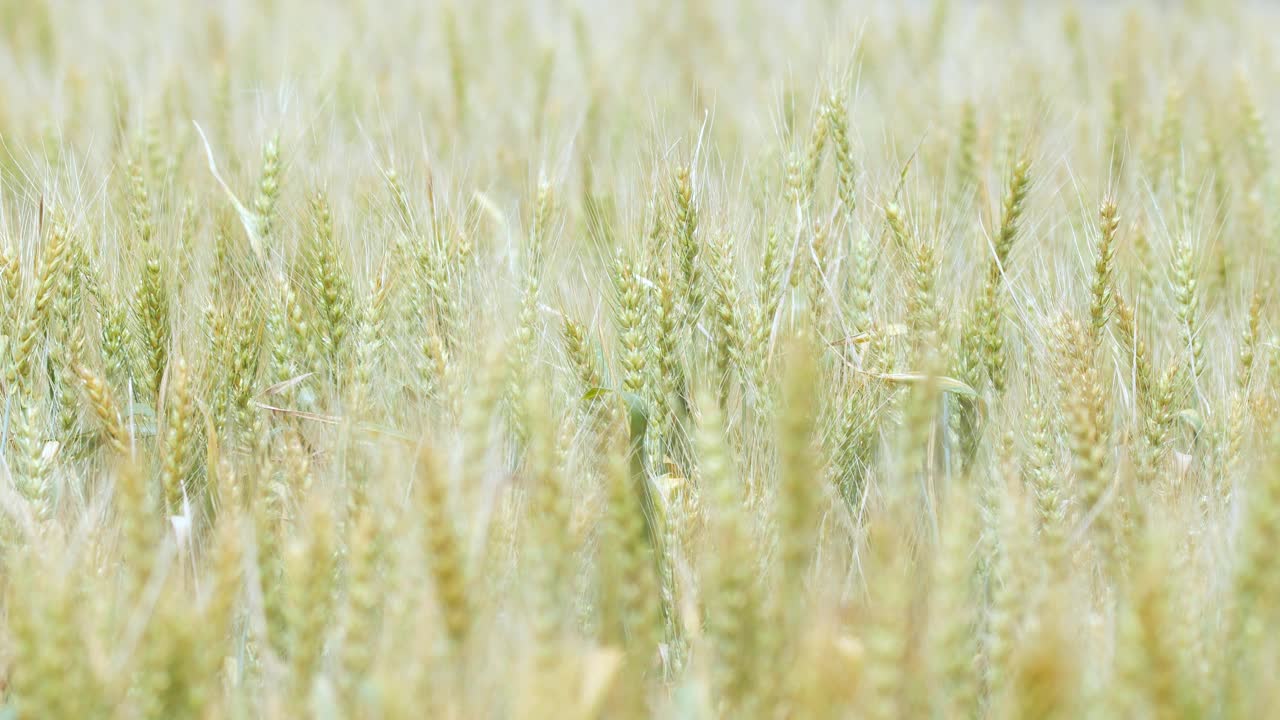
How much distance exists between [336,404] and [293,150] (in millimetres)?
607

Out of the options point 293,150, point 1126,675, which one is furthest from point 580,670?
point 293,150

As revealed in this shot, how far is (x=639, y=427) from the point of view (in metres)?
1.37

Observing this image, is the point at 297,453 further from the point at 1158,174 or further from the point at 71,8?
the point at 71,8

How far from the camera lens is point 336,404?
53.6 inches

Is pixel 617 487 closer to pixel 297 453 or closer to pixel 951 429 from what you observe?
pixel 297 453

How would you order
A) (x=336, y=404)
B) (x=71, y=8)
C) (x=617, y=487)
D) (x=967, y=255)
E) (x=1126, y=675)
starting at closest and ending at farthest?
(x=1126, y=675) < (x=617, y=487) < (x=336, y=404) < (x=967, y=255) < (x=71, y=8)

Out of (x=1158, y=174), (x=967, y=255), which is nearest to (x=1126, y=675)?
(x=967, y=255)

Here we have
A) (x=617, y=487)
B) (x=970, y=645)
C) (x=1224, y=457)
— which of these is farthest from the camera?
(x=1224, y=457)

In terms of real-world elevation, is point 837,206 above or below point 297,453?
above

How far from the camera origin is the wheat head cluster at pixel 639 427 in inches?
33.6

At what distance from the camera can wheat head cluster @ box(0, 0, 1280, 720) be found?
2.80ft

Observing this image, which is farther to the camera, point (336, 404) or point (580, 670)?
point (336, 404)

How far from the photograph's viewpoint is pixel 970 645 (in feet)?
3.49

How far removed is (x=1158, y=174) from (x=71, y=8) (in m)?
3.54
